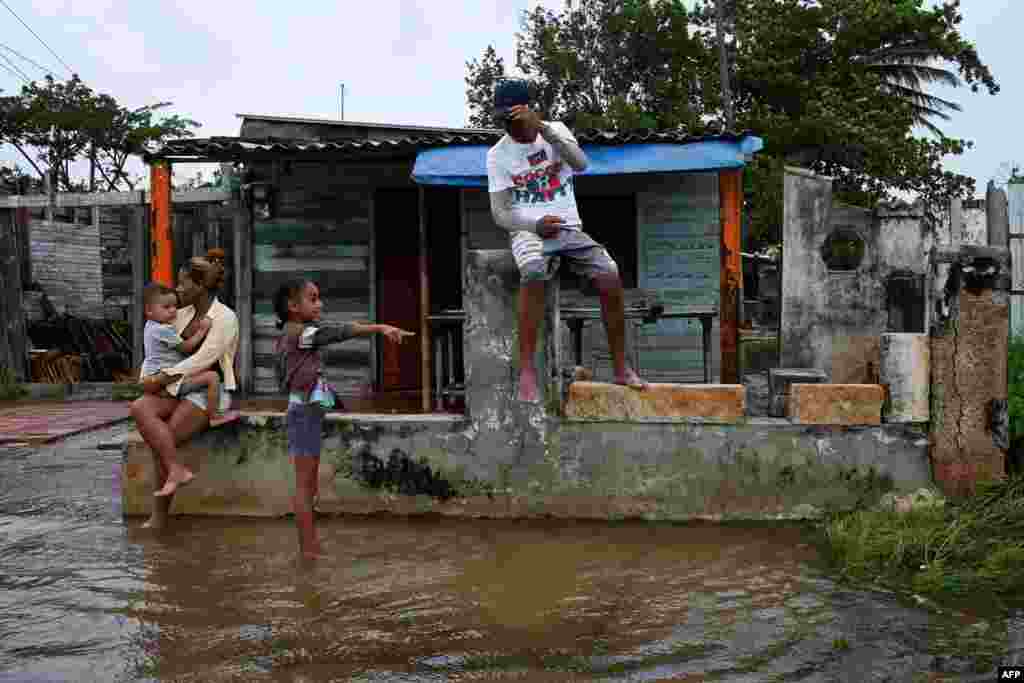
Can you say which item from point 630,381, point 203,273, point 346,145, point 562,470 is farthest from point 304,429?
point 346,145

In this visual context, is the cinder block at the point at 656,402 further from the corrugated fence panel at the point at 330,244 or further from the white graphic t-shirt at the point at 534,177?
the corrugated fence panel at the point at 330,244

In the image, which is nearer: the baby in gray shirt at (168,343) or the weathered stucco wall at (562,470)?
the weathered stucco wall at (562,470)

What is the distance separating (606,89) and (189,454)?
22032 millimetres

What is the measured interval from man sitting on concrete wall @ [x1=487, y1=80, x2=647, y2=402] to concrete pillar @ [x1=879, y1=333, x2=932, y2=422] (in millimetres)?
1306

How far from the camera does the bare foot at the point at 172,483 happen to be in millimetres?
5531

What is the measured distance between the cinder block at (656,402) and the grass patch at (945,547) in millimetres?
816

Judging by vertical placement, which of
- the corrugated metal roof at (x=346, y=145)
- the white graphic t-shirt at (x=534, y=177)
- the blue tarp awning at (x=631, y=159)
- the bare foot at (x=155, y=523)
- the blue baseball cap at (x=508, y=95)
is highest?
the corrugated metal roof at (x=346, y=145)

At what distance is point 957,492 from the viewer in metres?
5.33

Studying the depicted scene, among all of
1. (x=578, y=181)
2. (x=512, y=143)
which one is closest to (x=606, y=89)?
(x=578, y=181)

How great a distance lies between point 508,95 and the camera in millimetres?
5320

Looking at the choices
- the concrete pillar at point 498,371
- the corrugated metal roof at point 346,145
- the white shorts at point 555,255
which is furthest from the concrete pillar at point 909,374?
the corrugated metal roof at point 346,145

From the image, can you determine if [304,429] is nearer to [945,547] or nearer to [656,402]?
[656,402]

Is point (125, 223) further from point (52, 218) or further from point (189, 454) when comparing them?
point (189, 454)

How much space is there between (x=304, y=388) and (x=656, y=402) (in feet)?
6.14
